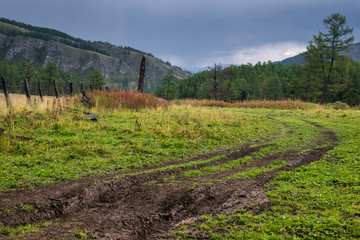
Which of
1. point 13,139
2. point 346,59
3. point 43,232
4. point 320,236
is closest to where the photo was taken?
point 320,236

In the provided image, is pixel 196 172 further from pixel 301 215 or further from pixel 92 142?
pixel 92 142

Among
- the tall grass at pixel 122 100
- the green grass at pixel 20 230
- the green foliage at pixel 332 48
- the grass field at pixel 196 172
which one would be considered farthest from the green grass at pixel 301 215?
the green foliage at pixel 332 48

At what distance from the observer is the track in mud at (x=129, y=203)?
354 cm

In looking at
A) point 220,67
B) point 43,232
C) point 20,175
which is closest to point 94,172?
point 20,175

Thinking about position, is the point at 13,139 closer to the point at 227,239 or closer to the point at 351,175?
the point at 227,239

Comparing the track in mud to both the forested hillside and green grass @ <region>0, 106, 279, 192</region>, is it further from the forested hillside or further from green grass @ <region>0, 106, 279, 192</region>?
the forested hillside

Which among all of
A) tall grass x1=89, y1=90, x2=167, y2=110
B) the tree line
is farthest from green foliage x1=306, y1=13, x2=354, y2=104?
tall grass x1=89, y1=90, x2=167, y2=110

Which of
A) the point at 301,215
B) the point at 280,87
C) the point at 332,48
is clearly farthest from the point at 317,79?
the point at 301,215

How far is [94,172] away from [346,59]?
4187cm

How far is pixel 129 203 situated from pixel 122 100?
12777 millimetres

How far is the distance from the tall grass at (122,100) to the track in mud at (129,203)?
35.8ft

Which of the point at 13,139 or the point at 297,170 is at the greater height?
the point at 13,139

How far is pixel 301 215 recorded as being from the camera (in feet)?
11.4

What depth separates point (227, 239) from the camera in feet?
9.80
